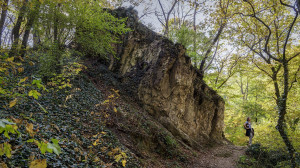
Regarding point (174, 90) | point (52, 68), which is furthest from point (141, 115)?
point (52, 68)

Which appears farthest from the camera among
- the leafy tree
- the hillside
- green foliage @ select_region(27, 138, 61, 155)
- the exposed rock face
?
the exposed rock face

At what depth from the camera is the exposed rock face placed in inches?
423

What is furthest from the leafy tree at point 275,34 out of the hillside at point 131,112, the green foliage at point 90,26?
the green foliage at point 90,26

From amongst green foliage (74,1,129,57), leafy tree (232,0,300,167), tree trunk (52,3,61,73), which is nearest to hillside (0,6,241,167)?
tree trunk (52,3,61,73)

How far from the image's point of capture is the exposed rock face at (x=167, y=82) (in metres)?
10.8

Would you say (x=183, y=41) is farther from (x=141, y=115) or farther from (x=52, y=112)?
(x=52, y=112)

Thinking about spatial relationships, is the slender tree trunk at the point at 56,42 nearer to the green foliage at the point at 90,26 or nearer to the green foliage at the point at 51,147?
the green foliage at the point at 90,26

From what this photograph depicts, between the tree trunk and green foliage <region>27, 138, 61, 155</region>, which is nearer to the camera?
green foliage <region>27, 138, 61, 155</region>

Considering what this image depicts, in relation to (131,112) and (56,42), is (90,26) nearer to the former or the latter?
(56,42)

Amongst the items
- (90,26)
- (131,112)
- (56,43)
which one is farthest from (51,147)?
(90,26)

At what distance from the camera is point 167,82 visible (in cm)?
1112

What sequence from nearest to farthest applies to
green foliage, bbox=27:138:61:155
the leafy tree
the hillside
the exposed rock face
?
green foliage, bbox=27:138:61:155
the hillside
the leafy tree
the exposed rock face

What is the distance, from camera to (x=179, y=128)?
434 inches

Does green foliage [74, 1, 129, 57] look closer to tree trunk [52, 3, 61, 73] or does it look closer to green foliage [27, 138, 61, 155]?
tree trunk [52, 3, 61, 73]
